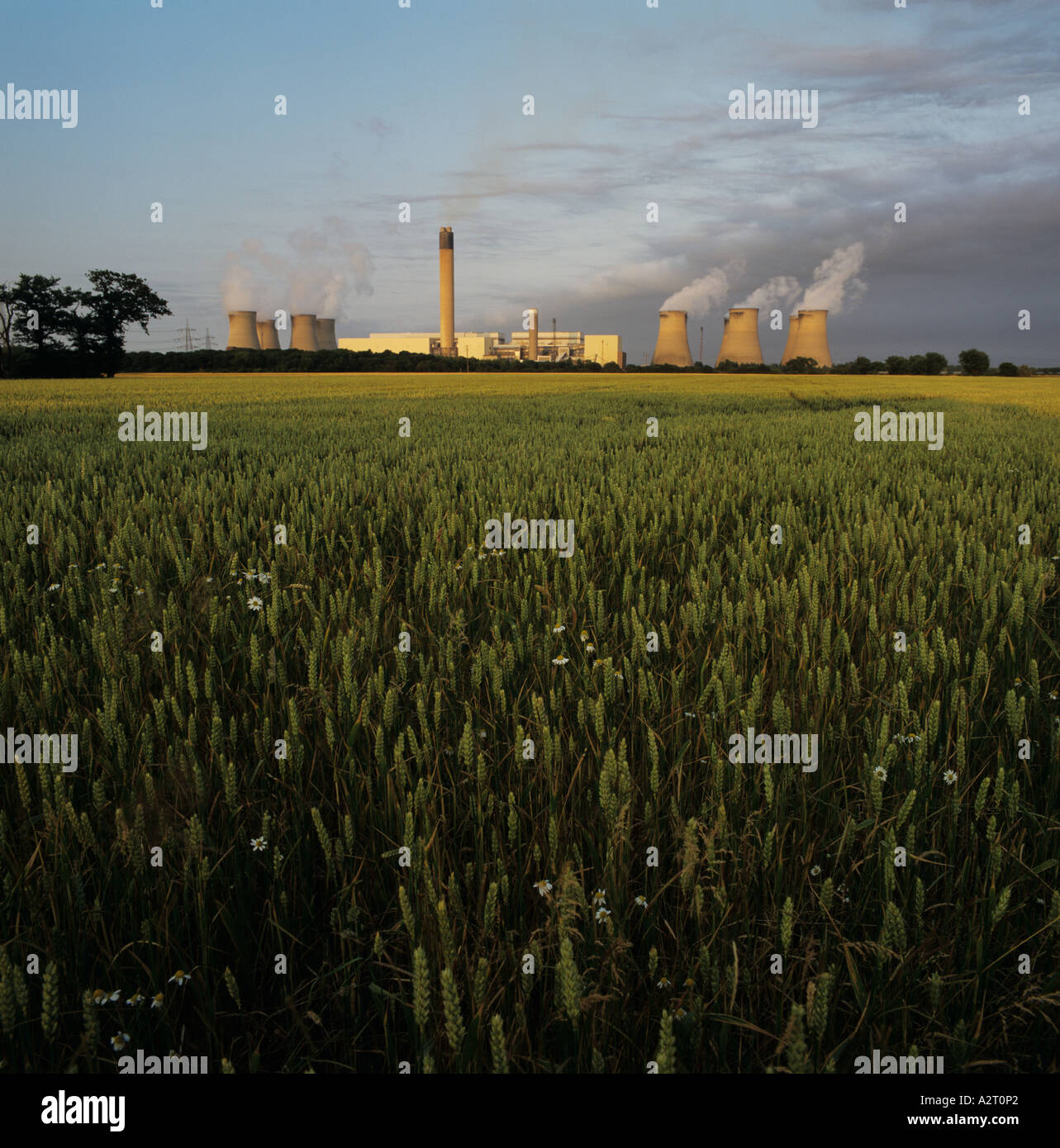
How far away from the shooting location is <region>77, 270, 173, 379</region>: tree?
1900 inches

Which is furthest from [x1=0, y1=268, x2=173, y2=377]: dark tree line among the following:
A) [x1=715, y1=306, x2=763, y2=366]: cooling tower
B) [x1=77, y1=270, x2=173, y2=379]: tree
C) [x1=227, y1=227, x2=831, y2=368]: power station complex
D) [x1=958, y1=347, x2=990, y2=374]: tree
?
[x1=958, y1=347, x2=990, y2=374]: tree

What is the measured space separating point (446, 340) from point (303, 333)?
15.8 m

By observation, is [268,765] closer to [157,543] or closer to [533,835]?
[533,835]

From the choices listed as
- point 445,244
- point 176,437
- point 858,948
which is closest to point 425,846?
point 858,948

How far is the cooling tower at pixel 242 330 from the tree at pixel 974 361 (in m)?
65.0

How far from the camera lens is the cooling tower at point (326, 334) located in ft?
280

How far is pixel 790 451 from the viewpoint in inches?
282

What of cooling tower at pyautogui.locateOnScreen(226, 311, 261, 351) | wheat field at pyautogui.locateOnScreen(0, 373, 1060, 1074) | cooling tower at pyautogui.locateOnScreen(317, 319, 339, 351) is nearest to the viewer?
wheat field at pyautogui.locateOnScreen(0, 373, 1060, 1074)

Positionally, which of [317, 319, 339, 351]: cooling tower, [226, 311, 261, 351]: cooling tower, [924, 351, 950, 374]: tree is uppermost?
[317, 319, 339, 351]: cooling tower

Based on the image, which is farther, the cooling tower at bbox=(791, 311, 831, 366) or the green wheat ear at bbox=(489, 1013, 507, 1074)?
the cooling tower at bbox=(791, 311, 831, 366)

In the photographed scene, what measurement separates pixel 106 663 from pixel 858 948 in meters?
1.90

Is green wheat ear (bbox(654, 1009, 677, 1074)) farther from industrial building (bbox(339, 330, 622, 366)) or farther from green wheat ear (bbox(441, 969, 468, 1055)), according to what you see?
industrial building (bbox(339, 330, 622, 366))

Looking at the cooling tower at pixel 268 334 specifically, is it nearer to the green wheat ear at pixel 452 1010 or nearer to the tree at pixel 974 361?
the tree at pixel 974 361

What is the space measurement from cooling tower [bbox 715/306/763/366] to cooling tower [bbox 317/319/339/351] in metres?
44.4
